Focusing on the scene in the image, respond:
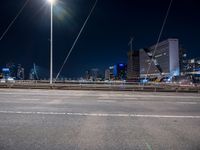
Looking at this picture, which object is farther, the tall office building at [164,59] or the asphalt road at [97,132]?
the tall office building at [164,59]

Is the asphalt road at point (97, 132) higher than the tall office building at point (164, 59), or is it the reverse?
the tall office building at point (164, 59)

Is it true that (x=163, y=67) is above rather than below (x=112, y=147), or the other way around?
above

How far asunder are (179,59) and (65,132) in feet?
497

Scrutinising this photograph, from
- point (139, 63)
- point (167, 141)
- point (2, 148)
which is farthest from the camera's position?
point (139, 63)

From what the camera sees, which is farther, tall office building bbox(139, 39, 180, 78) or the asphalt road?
tall office building bbox(139, 39, 180, 78)

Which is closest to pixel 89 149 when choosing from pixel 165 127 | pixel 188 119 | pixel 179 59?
pixel 165 127

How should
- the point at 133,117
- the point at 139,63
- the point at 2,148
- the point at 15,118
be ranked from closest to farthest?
the point at 2,148, the point at 15,118, the point at 133,117, the point at 139,63

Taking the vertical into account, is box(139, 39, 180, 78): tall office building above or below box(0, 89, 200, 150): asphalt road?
above

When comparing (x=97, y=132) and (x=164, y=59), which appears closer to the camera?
(x=97, y=132)

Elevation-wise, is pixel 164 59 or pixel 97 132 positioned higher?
pixel 164 59

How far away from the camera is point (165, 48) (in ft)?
418

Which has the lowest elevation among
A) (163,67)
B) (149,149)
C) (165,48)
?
(149,149)

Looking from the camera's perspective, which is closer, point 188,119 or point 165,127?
point 165,127

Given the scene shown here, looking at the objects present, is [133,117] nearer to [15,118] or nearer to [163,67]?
[15,118]
